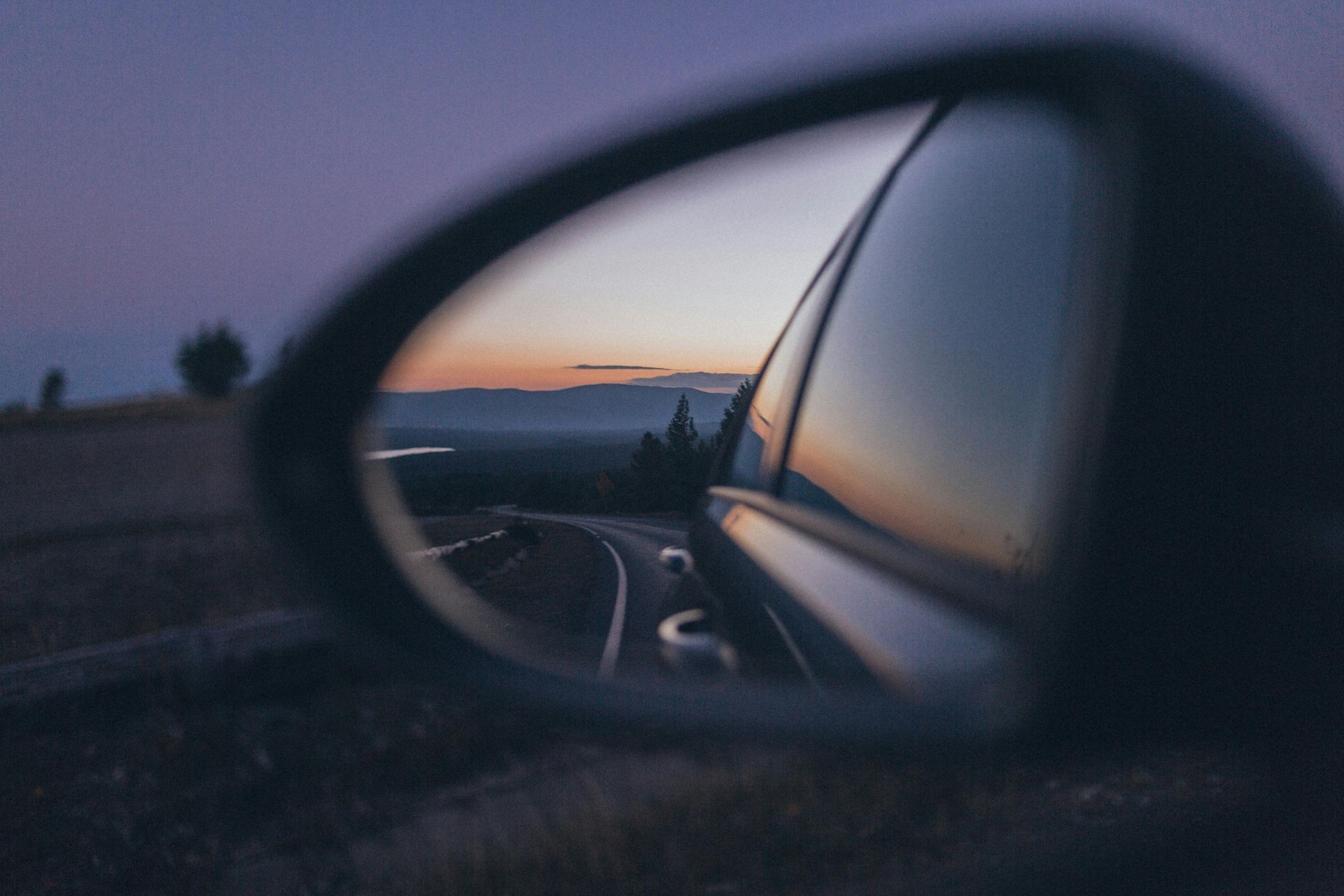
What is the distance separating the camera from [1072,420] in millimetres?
1177

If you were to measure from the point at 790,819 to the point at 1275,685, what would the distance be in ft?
7.27

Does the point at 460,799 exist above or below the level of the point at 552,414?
below

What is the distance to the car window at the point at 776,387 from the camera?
213 centimetres

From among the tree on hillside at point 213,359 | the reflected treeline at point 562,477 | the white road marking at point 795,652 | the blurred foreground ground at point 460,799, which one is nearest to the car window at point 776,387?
the reflected treeline at point 562,477

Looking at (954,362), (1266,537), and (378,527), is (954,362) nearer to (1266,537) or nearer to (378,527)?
(1266,537)

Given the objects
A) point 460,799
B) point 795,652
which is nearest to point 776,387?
point 795,652

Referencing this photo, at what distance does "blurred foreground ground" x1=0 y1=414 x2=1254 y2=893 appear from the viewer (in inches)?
116

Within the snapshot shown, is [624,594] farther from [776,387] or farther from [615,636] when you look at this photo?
[776,387]

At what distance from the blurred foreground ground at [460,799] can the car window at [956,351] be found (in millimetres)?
434

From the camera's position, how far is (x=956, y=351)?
157 cm

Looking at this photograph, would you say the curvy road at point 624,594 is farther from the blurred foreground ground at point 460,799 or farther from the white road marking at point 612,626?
the blurred foreground ground at point 460,799

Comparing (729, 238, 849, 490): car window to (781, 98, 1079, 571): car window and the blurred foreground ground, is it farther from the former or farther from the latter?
the blurred foreground ground

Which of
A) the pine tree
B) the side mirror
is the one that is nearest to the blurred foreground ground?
the side mirror

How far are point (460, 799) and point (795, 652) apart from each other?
3.09m
